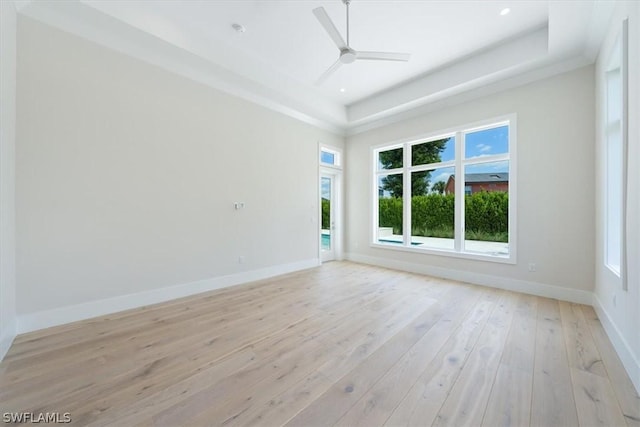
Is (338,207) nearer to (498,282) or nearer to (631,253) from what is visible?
(498,282)

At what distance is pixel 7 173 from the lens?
234cm

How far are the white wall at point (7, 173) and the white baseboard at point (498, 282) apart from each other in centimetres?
555

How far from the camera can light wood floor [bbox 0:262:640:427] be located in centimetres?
156

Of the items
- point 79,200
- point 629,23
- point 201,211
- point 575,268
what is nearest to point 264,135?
point 201,211

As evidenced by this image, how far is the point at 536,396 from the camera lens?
1698 mm

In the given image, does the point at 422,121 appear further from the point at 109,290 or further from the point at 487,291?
the point at 109,290

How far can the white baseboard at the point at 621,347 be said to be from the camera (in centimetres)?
181

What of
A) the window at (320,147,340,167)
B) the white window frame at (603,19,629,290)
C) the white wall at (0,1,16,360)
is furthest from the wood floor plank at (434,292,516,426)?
the window at (320,147,340,167)

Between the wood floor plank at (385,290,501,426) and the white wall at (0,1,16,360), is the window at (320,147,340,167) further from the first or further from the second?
the white wall at (0,1,16,360)

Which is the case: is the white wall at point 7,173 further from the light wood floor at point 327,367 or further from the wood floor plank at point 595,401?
the wood floor plank at point 595,401

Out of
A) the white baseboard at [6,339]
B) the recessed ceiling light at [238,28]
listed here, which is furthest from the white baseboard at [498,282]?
the white baseboard at [6,339]

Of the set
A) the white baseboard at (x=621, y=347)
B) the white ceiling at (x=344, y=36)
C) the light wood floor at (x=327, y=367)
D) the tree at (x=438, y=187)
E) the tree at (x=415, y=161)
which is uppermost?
the white ceiling at (x=344, y=36)

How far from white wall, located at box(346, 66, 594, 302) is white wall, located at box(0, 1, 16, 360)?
589cm

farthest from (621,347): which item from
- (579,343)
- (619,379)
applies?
(619,379)
